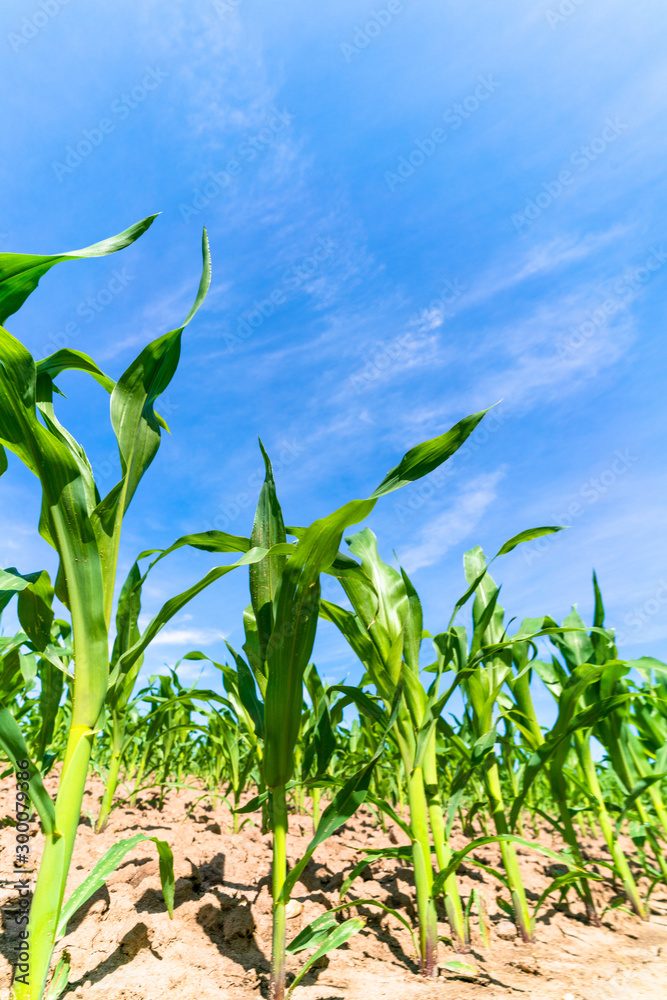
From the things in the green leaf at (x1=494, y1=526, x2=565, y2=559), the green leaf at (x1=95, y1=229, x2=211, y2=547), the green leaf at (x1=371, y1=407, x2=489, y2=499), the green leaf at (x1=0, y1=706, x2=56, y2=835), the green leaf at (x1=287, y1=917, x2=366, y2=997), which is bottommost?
the green leaf at (x1=287, y1=917, x2=366, y2=997)

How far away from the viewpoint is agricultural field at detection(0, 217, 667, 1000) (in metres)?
1.11

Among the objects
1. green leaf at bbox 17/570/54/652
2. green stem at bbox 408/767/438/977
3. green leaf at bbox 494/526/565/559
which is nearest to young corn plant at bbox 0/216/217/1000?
green leaf at bbox 17/570/54/652

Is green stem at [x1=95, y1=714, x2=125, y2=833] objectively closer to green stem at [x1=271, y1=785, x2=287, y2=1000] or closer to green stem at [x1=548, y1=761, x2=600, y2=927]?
green stem at [x1=271, y1=785, x2=287, y2=1000]

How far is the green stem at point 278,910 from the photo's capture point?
4.08 feet

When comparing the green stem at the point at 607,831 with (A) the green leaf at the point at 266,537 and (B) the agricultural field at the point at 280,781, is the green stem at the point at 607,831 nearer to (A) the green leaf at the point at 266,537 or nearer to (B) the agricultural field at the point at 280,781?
(B) the agricultural field at the point at 280,781

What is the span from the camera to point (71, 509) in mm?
1124

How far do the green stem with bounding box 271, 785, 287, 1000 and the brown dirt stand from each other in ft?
0.26

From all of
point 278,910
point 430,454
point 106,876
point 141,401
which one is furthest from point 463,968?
point 141,401

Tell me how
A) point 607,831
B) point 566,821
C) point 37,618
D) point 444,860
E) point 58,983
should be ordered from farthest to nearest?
point 607,831
point 566,821
point 444,860
point 37,618
point 58,983

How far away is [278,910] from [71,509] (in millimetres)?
1002

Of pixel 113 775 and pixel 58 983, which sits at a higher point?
pixel 113 775

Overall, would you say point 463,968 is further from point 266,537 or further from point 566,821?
point 266,537

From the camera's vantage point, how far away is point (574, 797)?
3.48m

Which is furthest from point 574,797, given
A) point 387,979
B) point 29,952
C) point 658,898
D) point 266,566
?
point 29,952
